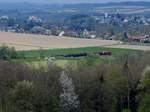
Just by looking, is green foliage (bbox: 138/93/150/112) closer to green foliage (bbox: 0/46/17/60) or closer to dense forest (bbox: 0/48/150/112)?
dense forest (bbox: 0/48/150/112)

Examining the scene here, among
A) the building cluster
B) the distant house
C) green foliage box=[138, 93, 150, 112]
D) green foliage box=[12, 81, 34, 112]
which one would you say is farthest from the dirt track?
green foliage box=[12, 81, 34, 112]

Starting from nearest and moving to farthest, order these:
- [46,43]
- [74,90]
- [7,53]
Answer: [74,90] → [7,53] → [46,43]

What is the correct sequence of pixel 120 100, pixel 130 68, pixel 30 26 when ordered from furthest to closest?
pixel 30 26
pixel 130 68
pixel 120 100

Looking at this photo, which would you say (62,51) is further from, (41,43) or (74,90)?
(74,90)

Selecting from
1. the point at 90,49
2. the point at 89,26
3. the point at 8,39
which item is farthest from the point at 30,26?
the point at 90,49

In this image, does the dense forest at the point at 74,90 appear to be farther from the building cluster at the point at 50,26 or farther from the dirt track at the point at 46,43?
the building cluster at the point at 50,26

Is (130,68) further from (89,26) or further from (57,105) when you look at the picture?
(89,26)

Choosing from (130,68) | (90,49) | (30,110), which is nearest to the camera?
(30,110)

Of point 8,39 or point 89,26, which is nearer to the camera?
point 8,39

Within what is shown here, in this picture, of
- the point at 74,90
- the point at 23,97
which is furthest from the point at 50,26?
the point at 23,97
